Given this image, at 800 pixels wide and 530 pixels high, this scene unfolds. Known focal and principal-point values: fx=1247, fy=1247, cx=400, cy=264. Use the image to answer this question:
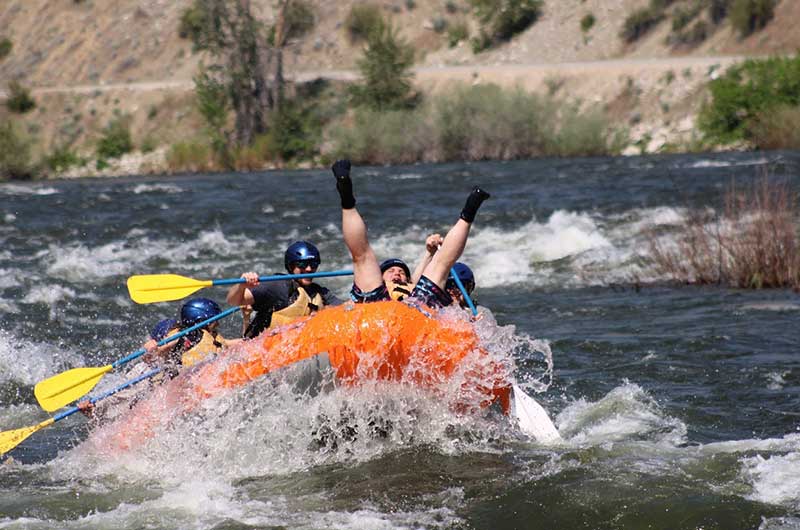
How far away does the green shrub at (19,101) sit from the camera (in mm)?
53219

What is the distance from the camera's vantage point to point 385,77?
147 ft

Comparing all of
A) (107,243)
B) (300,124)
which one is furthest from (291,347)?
(300,124)

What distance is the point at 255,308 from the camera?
8.27 metres

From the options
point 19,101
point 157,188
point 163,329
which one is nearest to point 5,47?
point 19,101

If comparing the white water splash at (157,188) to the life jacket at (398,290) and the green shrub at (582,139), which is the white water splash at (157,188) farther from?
the life jacket at (398,290)

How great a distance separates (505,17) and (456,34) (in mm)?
2829

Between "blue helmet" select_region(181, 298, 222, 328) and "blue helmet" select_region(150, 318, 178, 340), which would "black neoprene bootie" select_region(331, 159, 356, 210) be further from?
"blue helmet" select_region(150, 318, 178, 340)

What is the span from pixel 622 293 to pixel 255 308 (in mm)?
6414

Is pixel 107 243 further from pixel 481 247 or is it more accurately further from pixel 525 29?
pixel 525 29

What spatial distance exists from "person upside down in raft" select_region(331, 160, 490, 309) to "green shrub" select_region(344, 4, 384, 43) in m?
47.7

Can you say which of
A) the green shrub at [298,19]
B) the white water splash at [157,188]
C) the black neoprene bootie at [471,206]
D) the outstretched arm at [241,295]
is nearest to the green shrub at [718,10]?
the green shrub at [298,19]

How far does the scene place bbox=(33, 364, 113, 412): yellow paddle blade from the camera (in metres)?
8.15

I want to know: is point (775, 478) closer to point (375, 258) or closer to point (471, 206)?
point (471, 206)

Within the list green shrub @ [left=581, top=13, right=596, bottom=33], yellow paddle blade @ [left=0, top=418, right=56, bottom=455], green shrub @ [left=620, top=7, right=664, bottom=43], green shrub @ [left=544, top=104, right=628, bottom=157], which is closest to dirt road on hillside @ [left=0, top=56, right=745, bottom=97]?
green shrub @ [left=620, top=7, right=664, bottom=43]
